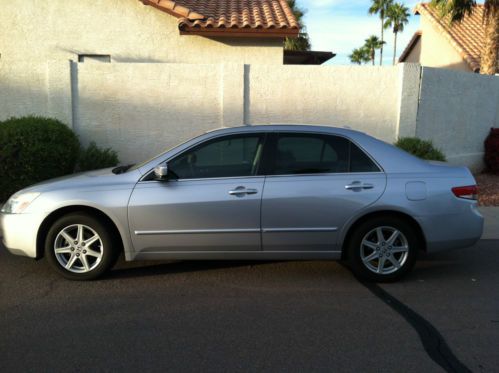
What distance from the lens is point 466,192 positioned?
4785 mm

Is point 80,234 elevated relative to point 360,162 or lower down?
lower down

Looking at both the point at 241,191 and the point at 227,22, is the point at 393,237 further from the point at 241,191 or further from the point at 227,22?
the point at 227,22

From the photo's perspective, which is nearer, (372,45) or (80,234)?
(80,234)

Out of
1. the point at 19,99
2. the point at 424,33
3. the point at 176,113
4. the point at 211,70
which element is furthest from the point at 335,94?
the point at 424,33

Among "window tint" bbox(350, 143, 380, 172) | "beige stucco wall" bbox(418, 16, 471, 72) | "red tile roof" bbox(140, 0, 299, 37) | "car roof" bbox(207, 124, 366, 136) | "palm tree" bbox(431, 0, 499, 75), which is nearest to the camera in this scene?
"window tint" bbox(350, 143, 380, 172)

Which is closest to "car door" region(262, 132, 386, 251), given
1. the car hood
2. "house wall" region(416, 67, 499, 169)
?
the car hood

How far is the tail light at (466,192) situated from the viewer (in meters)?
4.75

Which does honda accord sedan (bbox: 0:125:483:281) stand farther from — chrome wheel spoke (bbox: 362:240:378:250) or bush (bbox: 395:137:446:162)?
bush (bbox: 395:137:446:162)

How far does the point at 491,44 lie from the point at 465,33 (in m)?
8.79

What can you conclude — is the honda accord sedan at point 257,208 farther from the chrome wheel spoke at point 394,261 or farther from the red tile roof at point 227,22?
the red tile roof at point 227,22

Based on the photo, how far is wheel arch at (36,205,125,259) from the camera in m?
4.72

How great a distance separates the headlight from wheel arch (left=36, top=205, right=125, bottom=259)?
0.25 m

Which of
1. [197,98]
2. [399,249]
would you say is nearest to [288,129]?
[399,249]

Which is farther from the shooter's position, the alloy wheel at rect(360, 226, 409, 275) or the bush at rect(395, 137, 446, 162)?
the bush at rect(395, 137, 446, 162)
